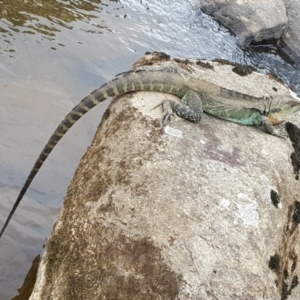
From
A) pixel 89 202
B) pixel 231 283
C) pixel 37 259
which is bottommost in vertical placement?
pixel 37 259

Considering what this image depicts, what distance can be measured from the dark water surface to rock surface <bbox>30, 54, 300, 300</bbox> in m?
1.41

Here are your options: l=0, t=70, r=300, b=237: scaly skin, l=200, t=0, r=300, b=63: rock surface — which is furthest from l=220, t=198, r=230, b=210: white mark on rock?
l=200, t=0, r=300, b=63: rock surface

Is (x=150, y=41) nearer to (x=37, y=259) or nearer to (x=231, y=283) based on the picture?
(x=37, y=259)

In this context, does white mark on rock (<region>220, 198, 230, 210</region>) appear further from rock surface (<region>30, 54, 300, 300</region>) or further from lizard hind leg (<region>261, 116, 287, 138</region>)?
lizard hind leg (<region>261, 116, 287, 138</region>)

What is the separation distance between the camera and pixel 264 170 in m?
4.64

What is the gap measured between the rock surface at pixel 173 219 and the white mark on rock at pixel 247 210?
0.01 metres

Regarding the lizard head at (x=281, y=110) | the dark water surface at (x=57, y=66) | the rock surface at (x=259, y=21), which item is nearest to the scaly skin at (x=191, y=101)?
the lizard head at (x=281, y=110)

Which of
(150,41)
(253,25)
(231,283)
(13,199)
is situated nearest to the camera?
(231,283)

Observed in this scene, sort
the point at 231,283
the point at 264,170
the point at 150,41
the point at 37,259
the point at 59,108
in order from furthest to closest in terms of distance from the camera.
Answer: the point at 150,41 → the point at 59,108 → the point at 37,259 → the point at 264,170 → the point at 231,283

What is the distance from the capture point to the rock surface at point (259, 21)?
455 inches

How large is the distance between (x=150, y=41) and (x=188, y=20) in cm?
198

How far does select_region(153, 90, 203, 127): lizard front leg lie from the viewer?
16.1ft

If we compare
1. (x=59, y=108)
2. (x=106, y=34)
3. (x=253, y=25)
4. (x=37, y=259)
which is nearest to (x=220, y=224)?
(x=37, y=259)

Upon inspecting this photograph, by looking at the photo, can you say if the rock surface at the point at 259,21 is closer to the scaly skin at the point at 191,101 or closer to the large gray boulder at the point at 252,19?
the large gray boulder at the point at 252,19
